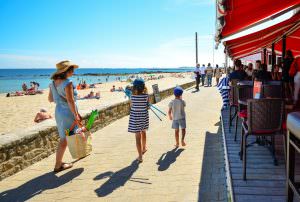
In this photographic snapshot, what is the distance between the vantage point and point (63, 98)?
4.68 metres

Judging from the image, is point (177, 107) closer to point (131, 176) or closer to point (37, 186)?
point (131, 176)

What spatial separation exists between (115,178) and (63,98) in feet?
5.01

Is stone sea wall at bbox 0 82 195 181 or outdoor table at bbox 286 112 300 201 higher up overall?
outdoor table at bbox 286 112 300 201

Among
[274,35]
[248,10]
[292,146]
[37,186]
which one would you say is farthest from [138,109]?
[274,35]

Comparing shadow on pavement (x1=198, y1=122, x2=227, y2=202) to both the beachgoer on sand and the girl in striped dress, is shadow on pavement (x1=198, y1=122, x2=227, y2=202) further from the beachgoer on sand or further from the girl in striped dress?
the girl in striped dress

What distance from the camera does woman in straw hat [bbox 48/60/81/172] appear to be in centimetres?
455

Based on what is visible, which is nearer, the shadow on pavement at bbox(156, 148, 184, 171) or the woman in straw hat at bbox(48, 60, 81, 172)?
the woman in straw hat at bbox(48, 60, 81, 172)

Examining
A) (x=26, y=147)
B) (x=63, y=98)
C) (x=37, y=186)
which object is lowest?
(x=37, y=186)

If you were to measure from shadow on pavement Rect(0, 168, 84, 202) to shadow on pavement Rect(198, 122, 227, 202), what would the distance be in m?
1.99

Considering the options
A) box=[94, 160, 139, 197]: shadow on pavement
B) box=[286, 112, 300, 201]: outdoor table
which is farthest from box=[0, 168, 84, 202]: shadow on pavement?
box=[286, 112, 300, 201]: outdoor table

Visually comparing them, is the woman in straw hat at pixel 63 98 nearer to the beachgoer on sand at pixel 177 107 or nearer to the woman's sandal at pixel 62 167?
the woman's sandal at pixel 62 167

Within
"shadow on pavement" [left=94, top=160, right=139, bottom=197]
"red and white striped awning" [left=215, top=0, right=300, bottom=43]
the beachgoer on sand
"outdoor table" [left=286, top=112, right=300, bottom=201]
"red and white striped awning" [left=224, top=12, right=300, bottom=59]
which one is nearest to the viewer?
"outdoor table" [left=286, top=112, right=300, bottom=201]

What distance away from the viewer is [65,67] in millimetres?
4566

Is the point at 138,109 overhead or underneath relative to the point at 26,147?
overhead
